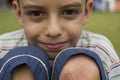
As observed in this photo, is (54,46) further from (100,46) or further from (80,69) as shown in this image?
(100,46)

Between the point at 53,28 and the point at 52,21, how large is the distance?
2 centimetres

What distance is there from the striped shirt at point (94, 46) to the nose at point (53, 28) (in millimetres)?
280

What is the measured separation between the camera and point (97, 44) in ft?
3.97

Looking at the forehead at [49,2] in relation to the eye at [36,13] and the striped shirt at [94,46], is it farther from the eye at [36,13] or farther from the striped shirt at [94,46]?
the striped shirt at [94,46]

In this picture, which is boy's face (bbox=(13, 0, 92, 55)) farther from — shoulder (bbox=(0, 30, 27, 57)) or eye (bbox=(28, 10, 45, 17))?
shoulder (bbox=(0, 30, 27, 57))

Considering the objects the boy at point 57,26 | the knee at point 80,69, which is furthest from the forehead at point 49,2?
the knee at point 80,69

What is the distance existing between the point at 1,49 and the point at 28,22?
305mm

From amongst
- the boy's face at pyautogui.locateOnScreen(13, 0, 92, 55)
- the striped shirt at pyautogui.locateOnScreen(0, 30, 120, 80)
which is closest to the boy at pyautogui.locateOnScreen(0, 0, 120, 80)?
the boy's face at pyautogui.locateOnScreen(13, 0, 92, 55)

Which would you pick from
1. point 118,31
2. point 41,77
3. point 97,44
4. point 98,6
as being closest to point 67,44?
point 41,77

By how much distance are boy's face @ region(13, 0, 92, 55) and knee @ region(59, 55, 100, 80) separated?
0.10 m

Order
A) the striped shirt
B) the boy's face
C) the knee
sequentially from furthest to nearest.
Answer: the striped shirt < the boy's face < the knee

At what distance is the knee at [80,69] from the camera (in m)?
0.76

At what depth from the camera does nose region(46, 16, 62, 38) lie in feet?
2.76

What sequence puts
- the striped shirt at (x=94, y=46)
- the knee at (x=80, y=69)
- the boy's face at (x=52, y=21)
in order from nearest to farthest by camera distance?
the knee at (x=80, y=69) → the boy's face at (x=52, y=21) → the striped shirt at (x=94, y=46)
